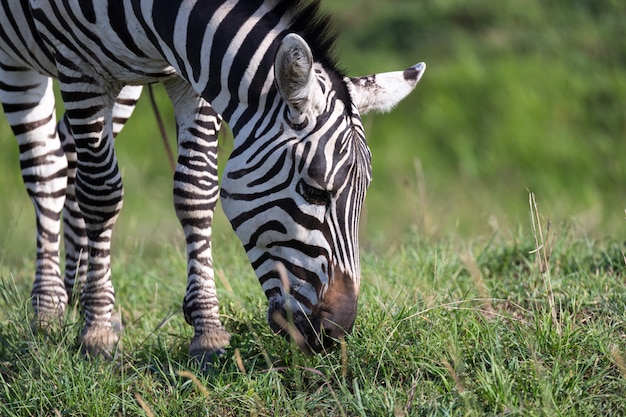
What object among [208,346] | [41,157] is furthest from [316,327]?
[41,157]

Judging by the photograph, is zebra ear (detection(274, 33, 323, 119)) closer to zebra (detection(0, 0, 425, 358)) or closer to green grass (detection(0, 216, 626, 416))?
zebra (detection(0, 0, 425, 358))

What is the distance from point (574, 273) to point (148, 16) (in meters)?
2.66

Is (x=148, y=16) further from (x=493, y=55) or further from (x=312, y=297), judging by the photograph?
(x=493, y=55)

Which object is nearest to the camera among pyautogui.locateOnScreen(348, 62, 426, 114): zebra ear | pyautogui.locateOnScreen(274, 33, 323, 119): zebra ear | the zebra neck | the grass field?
pyautogui.locateOnScreen(274, 33, 323, 119): zebra ear

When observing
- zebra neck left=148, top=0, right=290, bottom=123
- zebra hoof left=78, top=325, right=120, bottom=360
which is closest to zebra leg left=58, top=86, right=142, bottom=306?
zebra hoof left=78, top=325, right=120, bottom=360

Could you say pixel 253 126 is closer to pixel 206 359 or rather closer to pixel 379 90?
pixel 379 90

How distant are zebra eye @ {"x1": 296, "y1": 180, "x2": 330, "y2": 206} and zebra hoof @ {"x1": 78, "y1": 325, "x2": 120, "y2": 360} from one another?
1599 millimetres

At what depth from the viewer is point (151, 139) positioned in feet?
41.3

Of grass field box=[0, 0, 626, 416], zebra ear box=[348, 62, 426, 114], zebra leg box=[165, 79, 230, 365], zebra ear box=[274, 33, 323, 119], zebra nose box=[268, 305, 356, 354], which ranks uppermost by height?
zebra ear box=[274, 33, 323, 119]

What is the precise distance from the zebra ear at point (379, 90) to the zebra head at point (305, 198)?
212mm

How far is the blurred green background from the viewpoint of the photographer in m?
11.2

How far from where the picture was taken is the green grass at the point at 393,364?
3.47m

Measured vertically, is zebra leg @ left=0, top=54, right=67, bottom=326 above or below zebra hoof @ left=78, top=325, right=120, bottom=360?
above

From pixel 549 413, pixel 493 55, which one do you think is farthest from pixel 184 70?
pixel 493 55
